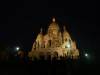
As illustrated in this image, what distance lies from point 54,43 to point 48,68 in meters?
38.3

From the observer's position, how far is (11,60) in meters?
40.9

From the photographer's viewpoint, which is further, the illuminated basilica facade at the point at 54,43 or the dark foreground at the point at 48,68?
the illuminated basilica facade at the point at 54,43

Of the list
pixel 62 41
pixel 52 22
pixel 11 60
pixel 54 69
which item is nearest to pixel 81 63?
pixel 54 69

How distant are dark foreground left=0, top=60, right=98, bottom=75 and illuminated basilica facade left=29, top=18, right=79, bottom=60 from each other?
107ft

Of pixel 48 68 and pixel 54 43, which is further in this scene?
pixel 54 43

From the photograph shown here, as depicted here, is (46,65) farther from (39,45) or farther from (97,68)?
(39,45)

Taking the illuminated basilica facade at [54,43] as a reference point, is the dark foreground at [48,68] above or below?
below

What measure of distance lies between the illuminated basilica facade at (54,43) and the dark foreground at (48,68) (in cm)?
3254

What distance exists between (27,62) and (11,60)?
2686 millimetres

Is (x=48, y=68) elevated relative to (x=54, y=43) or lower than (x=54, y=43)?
lower

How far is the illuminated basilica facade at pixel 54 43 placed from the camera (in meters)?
72.4

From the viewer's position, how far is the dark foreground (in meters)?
36.4

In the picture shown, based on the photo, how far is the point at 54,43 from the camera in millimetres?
75000

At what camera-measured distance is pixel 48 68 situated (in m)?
36.8
